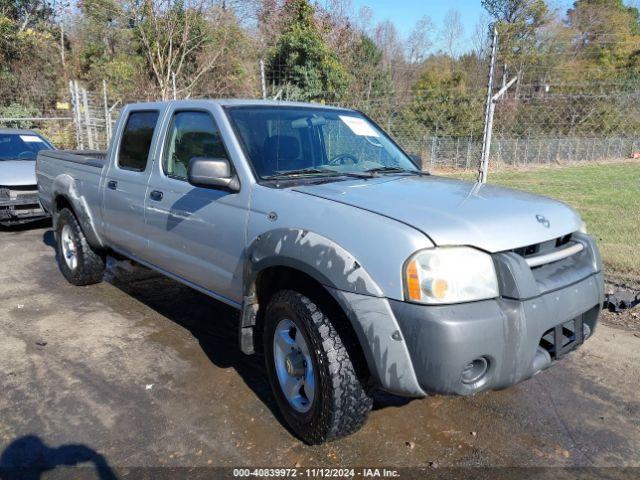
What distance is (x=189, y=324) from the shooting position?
4.80 meters

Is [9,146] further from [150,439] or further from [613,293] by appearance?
[613,293]

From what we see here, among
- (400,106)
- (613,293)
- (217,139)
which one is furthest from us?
(400,106)

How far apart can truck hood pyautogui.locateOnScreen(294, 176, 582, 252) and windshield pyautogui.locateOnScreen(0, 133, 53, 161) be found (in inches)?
315

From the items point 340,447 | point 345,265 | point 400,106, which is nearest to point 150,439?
point 340,447

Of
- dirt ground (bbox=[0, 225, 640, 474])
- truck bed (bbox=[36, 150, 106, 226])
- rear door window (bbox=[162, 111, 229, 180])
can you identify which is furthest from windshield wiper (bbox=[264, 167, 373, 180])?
truck bed (bbox=[36, 150, 106, 226])

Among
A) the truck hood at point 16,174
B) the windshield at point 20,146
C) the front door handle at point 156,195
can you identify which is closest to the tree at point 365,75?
the windshield at point 20,146

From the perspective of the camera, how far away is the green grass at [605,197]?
617cm

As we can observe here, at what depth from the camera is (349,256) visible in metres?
2.61

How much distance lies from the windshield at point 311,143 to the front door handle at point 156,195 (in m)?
0.89

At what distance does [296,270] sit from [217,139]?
4.04ft

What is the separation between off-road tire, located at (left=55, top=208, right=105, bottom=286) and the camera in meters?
5.58

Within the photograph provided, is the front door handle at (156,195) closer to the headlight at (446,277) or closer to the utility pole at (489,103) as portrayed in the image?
the headlight at (446,277)

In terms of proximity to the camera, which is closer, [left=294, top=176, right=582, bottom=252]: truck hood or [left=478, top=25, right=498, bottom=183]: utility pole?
[left=294, top=176, right=582, bottom=252]: truck hood

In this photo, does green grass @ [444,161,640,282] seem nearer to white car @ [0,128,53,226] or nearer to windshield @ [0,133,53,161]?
white car @ [0,128,53,226]
